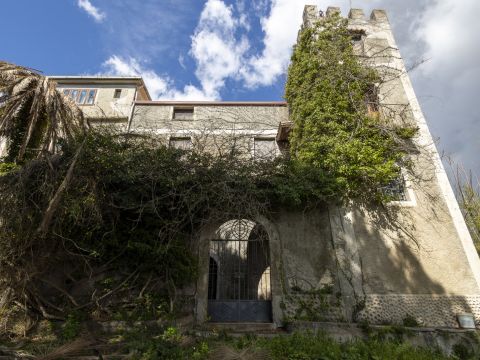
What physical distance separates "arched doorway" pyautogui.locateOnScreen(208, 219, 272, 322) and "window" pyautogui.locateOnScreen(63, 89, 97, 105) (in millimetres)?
11291

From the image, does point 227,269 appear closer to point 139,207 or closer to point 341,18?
point 139,207

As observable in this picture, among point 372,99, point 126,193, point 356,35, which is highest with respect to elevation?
point 356,35

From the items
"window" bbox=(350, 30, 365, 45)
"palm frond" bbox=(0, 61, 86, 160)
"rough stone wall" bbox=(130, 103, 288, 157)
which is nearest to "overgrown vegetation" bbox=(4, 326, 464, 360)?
"palm frond" bbox=(0, 61, 86, 160)

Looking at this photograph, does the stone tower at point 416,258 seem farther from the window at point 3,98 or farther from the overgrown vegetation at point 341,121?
the window at point 3,98

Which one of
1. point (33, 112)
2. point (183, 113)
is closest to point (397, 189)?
point (183, 113)

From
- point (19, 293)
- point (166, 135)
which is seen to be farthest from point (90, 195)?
point (166, 135)

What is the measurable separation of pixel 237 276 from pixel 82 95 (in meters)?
13.3

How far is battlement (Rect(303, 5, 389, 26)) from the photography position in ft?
41.3

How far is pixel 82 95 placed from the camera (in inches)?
620

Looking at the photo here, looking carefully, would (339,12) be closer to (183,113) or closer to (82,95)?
(183,113)

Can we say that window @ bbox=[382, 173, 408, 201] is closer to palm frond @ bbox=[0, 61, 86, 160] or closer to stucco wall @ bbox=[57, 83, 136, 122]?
palm frond @ bbox=[0, 61, 86, 160]

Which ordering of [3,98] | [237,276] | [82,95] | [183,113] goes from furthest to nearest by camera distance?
[82,95] < [183,113] < [237,276] < [3,98]

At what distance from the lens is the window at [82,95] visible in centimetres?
1554

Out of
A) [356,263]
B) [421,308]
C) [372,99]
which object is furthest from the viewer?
[372,99]
